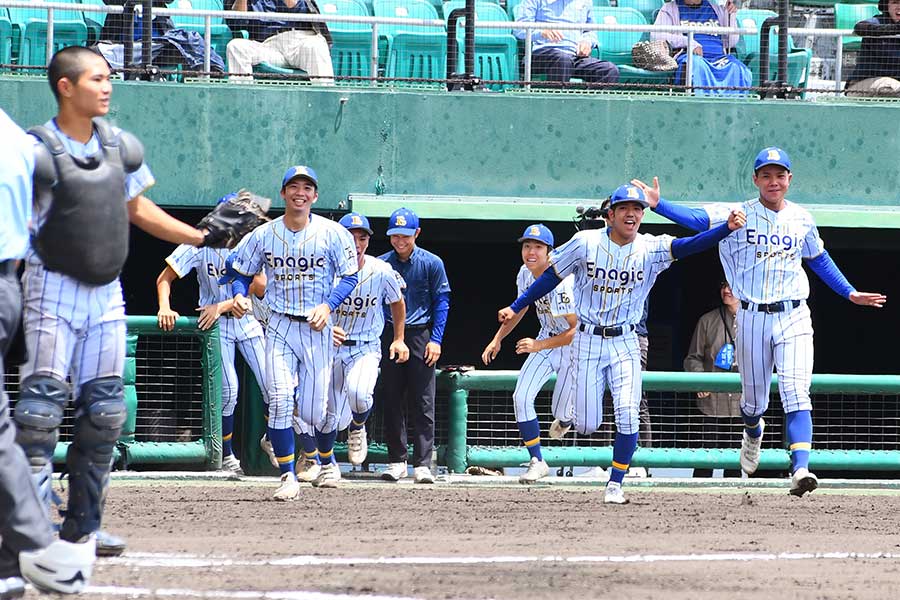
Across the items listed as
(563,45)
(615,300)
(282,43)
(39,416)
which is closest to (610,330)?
(615,300)

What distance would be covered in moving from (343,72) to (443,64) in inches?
30.3

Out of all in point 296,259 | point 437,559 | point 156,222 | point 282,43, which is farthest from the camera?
point 282,43

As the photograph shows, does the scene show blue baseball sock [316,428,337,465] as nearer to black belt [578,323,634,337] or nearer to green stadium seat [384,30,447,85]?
black belt [578,323,634,337]

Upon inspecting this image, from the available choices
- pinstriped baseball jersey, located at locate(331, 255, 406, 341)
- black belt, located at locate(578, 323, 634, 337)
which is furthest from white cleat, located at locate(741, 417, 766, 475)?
pinstriped baseball jersey, located at locate(331, 255, 406, 341)

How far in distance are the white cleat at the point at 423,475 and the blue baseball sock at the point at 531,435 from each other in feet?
2.24

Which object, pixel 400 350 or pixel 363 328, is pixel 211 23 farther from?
pixel 400 350

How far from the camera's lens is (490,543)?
630 cm

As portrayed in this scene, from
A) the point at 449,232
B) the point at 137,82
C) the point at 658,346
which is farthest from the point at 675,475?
the point at 137,82

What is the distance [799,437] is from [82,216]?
462 cm

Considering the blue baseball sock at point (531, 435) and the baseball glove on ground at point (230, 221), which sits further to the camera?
the blue baseball sock at point (531, 435)

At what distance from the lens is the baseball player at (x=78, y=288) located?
479cm

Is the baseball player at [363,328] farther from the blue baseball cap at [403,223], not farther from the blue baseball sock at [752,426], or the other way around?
the blue baseball sock at [752,426]

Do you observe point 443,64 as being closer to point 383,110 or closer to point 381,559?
point 383,110

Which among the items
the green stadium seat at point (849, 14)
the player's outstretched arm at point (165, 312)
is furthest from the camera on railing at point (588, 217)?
the green stadium seat at point (849, 14)
